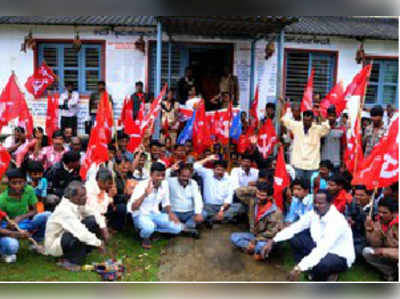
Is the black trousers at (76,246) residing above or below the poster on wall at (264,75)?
below

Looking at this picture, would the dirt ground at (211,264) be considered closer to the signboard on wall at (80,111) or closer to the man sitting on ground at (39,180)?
the man sitting on ground at (39,180)

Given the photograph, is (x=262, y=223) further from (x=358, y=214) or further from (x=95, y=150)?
(x=95, y=150)

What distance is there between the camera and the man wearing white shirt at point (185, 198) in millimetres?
5734

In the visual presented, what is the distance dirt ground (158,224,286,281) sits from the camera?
4.69 meters

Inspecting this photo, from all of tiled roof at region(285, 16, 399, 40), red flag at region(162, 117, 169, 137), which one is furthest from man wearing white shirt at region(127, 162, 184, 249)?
tiled roof at region(285, 16, 399, 40)

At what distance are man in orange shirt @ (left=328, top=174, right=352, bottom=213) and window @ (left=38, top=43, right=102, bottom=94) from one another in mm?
7458

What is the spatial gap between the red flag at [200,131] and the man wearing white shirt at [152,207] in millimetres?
1632

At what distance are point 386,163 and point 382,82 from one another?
8.02 m

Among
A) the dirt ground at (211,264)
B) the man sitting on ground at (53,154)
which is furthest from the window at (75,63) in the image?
the dirt ground at (211,264)

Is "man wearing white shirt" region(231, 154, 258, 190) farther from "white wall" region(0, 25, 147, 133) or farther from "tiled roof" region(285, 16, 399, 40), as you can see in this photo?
"tiled roof" region(285, 16, 399, 40)

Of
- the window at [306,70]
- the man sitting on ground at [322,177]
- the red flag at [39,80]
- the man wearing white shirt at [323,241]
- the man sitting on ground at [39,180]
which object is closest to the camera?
the man wearing white shirt at [323,241]

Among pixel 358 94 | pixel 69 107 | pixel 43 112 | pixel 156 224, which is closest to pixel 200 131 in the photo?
pixel 156 224

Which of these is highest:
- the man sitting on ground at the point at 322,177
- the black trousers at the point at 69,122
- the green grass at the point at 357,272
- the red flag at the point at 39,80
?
the red flag at the point at 39,80
